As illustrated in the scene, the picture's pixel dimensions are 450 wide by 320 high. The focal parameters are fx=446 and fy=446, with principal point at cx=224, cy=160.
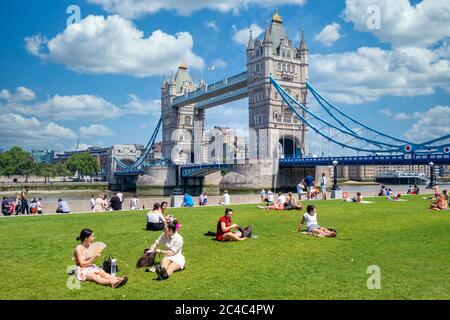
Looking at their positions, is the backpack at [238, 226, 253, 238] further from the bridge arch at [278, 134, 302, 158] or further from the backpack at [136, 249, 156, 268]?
the bridge arch at [278, 134, 302, 158]

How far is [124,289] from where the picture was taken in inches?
239

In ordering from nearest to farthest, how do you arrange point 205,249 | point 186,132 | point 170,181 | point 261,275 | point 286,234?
point 261,275 → point 205,249 → point 286,234 → point 170,181 → point 186,132

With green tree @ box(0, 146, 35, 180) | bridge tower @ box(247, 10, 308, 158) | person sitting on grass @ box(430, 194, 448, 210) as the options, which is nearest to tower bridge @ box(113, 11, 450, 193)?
bridge tower @ box(247, 10, 308, 158)

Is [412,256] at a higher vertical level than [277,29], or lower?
lower

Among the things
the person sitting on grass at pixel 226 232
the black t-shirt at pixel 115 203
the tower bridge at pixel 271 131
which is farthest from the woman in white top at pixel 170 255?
the tower bridge at pixel 271 131

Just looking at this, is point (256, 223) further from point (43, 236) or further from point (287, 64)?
point (287, 64)

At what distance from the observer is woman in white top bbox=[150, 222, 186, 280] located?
663 cm

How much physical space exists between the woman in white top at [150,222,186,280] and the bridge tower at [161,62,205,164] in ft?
229

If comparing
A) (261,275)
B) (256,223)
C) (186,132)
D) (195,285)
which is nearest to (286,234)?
(256,223)

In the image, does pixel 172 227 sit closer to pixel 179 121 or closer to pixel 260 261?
pixel 260 261

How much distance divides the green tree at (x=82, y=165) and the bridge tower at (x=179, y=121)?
38.8 m

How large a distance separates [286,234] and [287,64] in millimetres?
54353

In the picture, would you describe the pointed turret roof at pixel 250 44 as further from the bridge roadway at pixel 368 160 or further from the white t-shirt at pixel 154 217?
the white t-shirt at pixel 154 217

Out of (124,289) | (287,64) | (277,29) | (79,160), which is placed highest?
(277,29)
